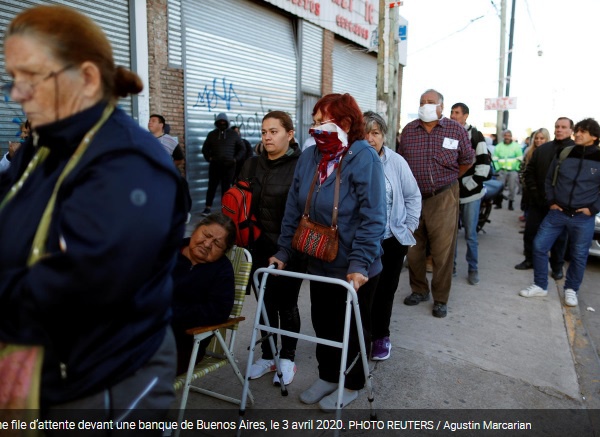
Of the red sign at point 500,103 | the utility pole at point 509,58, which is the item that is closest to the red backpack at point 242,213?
the red sign at point 500,103

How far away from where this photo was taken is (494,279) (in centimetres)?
645

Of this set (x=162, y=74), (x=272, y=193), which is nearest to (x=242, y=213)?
(x=272, y=193)

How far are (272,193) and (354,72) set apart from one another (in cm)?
1374

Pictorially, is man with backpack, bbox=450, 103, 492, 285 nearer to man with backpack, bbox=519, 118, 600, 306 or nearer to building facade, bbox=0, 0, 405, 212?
man with backpack, bbox=519, 118, 600, 306

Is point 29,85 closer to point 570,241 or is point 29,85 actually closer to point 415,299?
point 415,299

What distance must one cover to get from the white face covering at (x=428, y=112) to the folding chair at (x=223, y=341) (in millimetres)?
2572

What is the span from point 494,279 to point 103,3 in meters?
6.92

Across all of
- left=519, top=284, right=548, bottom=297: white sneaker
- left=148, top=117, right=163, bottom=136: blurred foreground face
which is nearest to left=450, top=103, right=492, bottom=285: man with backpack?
left=519, top=284, right=548, bottom=297: white sneaker

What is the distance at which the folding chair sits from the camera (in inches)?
106

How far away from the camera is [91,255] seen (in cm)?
118

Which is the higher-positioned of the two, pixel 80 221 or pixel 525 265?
pixel 80 221

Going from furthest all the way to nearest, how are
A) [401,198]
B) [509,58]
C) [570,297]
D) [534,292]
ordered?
[509,58], [534,292], [570,297], [401,198]

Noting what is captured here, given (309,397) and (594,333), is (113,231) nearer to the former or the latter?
(309,397)

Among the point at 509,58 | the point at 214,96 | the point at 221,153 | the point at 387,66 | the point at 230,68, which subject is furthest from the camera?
the point at 509,58
